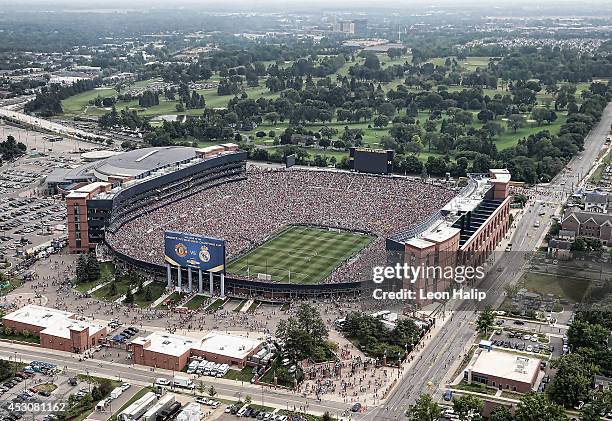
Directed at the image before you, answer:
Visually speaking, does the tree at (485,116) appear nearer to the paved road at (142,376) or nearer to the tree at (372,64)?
the tree at (372,64)

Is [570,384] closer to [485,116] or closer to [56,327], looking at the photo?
[56,327]

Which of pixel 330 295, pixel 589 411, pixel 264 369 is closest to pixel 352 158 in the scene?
pixel 330 295

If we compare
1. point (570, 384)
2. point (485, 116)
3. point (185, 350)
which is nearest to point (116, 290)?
point (185, 350)

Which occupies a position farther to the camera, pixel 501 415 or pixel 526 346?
pixel 526 346

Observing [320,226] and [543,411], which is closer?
[543,411]

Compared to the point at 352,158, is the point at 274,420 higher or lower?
lower


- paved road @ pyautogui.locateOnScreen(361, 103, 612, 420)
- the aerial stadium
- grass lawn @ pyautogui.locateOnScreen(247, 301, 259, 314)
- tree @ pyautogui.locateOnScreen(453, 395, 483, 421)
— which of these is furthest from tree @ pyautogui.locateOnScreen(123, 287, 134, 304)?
tree @ pyautogui.locateOnScreen(453, 395, 483, 421)

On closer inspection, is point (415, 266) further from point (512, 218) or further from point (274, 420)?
point (512, 218)
